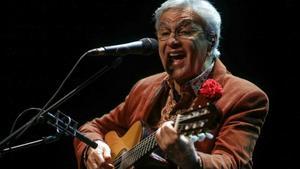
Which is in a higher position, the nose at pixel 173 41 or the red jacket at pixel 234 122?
the nose at pixel 173 41

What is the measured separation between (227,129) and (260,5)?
5.21 ft

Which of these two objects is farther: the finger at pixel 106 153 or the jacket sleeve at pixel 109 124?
the jacket sleeve at pixel 109 124

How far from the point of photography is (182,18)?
2.52 m

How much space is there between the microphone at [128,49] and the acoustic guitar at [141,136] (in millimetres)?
392

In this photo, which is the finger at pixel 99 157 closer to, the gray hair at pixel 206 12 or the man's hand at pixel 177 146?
the man's hand at pixel 177 146

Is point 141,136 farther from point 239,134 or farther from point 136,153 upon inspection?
point 239,134

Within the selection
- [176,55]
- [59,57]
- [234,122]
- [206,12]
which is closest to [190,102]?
[176,55]

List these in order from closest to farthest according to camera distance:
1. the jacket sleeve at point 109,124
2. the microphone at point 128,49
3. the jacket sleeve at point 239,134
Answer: the jacket sleeve at point 239,134 → the microphone at point 128,49 → the jacket sleeve at point 109,124

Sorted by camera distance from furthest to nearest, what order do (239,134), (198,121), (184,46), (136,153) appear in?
1. (184,46)
2. (136,153)
3. (239,134)
4. (198,121)

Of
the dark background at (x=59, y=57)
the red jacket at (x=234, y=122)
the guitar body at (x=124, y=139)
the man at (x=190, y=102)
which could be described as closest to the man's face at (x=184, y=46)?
the man at (x=190, y=102)

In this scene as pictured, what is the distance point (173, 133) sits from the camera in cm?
190

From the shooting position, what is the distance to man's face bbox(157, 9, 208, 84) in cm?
248

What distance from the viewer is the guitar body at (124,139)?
2.49m

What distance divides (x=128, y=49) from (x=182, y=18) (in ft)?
1.35
